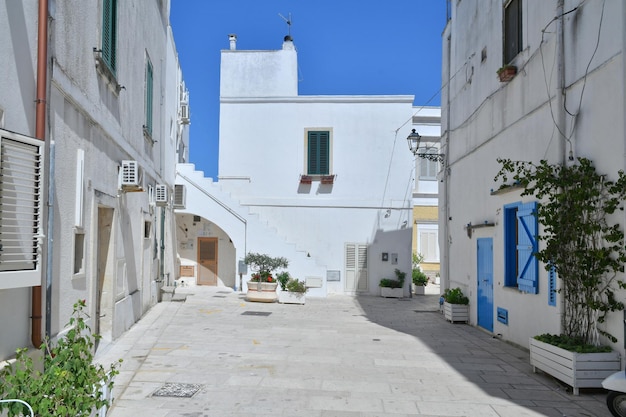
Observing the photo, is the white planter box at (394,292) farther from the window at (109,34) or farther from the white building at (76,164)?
the window at (109,34)

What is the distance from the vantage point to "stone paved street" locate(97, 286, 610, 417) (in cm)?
584

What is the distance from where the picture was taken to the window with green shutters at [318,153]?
789 inches

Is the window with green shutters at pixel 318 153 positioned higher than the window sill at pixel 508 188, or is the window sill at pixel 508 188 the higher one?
the window with green shutters at pixel 318 153

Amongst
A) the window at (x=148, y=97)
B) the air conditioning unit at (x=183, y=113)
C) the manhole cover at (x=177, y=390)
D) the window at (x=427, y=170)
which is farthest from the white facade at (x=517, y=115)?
the window at (x=427, y=170)

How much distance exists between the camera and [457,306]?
493 inches

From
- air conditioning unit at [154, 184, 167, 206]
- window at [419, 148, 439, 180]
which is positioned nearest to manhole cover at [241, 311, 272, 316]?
air conditioning unit at [154, 184, 167, 206]

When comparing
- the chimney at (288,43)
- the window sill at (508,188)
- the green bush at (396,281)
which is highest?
the chimney at (288,43)

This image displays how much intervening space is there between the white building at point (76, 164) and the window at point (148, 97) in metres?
0.03

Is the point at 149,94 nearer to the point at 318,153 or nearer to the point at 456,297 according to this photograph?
the point at 456,297

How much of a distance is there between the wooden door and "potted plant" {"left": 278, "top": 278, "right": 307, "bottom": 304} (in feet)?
16.8

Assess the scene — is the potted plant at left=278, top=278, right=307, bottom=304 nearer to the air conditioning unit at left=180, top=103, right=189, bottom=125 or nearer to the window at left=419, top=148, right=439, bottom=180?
the air conditioning unit at left=180, top=103, right=189, bottom=125

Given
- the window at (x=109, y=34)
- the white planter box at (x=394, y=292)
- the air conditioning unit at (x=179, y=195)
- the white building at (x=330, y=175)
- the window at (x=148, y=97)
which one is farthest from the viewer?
the white building at (x=330, y=175)

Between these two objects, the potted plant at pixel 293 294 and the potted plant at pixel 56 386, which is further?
the potted plant at pixel 293 294

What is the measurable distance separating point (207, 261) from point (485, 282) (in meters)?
12.0
